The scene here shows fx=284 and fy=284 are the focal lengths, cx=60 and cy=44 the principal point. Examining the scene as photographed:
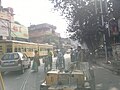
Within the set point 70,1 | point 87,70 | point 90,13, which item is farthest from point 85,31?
point 87,70

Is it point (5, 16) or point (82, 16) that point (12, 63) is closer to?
point (82, 16)

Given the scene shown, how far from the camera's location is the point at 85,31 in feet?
116

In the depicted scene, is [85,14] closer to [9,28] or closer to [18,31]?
[9,28]

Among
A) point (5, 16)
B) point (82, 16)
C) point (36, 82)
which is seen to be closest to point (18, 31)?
point (5, 16)

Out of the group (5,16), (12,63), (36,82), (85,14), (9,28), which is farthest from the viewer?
(5,16)

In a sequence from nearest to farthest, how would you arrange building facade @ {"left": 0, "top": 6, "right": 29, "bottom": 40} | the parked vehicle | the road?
the road
the parked vehicle
building facade @ {"left": 0, "top": 6, "right": 29, "bottom": 40}

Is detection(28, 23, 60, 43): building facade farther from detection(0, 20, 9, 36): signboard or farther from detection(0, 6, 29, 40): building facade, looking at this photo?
detection(0, 20, 9, 36): signboard

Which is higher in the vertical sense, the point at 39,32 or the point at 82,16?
the point at 39,32

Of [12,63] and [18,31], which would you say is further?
[18,31]

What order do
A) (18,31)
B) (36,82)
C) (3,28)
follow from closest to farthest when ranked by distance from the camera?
(36,82) < (3,28) < (18,31)

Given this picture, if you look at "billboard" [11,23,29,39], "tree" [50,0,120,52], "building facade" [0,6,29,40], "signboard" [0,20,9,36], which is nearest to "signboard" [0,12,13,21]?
"building facade" [0,6,29,40]

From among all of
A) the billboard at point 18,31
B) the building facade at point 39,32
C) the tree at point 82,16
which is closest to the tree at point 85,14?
the tree at point 82,16

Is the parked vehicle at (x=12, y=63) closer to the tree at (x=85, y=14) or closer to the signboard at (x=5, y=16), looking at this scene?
the tree at (x=85, y=14)

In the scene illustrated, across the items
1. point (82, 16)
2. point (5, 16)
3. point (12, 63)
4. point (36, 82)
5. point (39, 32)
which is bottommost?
point (36, 82)
